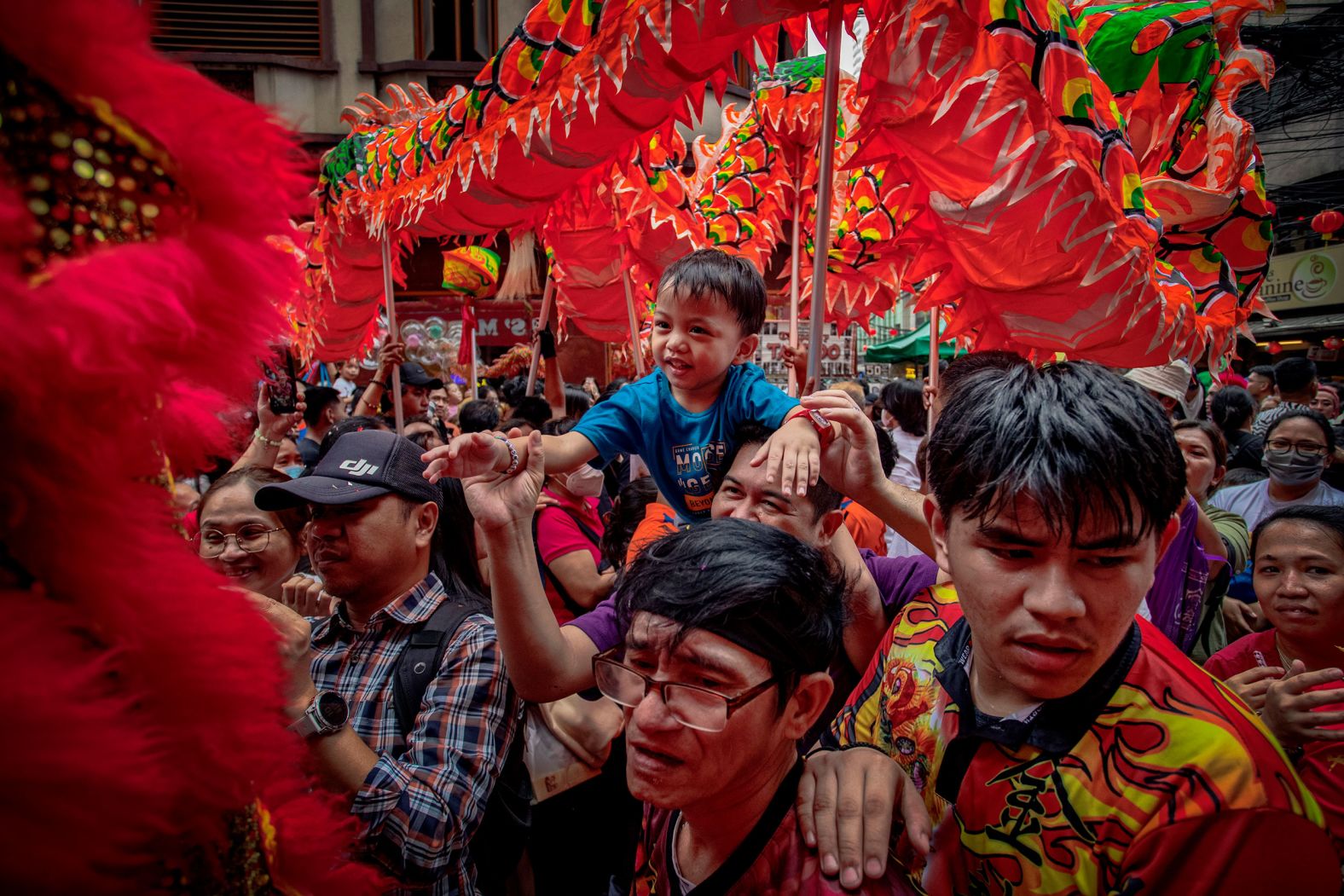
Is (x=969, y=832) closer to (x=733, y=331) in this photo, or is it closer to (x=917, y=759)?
(x=917, y=759)

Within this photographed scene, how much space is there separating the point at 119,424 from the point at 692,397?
6.06 feet

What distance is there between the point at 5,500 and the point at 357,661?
4.06 ft

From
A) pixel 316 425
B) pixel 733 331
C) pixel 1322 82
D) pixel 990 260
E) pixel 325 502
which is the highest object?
pixel 1322 82

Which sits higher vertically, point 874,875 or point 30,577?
point 30,577

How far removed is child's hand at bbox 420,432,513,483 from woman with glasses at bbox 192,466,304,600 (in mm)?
633

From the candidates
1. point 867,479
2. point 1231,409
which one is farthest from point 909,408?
point 867,479

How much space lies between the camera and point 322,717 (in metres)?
1.30

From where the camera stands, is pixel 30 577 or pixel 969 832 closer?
pixel 30 577

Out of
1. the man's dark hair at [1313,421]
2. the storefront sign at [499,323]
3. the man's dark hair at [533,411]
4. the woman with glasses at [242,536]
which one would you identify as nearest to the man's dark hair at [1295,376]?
the man's dark hair at [1313,421]

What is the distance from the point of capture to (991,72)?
6.26ft

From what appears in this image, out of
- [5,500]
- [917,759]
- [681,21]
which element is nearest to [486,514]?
[917,759]

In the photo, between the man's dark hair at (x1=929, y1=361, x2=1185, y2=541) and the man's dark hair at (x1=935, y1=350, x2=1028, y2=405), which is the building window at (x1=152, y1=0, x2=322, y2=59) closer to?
the man's dark hair at (x1=935, y1=350, x2=1028, y2=405)

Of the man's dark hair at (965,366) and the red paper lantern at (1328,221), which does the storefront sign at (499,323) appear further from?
the red paper lantern at (1328,221)

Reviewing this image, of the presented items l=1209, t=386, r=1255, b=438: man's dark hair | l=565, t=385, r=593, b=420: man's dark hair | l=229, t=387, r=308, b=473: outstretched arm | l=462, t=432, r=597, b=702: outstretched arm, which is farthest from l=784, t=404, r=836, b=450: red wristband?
l=1209, t=386, r=1255, b=438: man's dark hair
